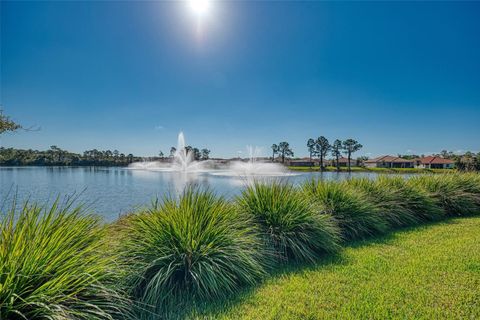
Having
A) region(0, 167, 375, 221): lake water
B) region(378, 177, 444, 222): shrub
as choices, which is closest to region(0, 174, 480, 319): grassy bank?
region(0, 167, 375, 221): lake water

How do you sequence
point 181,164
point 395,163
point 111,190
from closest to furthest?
Answer: point 111,190
point 181,164
point 395,163

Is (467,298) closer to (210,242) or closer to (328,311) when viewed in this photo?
(328,311)

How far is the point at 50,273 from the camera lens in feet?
8.16

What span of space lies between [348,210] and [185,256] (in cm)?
449

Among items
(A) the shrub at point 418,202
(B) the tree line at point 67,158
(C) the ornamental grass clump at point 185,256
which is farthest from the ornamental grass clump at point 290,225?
(B) the tree line at point 67,158

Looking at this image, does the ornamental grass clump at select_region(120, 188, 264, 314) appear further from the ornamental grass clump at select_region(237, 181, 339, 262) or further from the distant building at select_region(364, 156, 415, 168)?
the distant building at select_region(364, 156, 415, 168)

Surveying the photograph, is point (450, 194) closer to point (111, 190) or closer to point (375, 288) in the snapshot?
point (375, 288)

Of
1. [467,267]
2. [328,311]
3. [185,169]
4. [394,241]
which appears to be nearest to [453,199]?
[394,241]

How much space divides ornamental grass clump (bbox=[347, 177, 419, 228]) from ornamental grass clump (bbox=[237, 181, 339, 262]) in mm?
2799

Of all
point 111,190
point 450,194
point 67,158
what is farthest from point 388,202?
point 67,158

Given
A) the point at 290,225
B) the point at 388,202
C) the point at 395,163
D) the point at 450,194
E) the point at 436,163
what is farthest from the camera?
the point at 395,163

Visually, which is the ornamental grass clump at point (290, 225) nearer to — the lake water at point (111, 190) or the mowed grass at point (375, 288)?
the mowed grass at point (375, 288)

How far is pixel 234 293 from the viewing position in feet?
11.6

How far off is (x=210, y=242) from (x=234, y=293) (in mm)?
774
